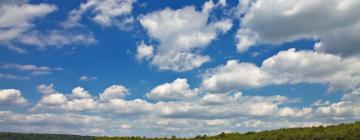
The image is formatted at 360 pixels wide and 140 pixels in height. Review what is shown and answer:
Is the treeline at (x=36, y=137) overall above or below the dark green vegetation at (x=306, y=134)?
above

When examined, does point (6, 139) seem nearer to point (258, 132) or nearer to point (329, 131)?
point (258, 132)

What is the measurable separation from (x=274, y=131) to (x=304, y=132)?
2.91 meters

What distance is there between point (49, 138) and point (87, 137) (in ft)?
12.3

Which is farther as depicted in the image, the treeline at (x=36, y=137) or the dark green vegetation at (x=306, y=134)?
the treeline at (x=36, y=137)

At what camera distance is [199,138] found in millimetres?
31469

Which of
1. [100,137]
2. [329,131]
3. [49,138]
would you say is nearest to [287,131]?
[329,131]

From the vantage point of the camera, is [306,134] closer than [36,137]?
Yes

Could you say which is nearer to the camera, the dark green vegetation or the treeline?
the dark green vegetation

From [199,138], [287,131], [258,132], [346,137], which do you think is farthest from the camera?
[199,138]

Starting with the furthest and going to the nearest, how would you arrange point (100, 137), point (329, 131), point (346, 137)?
point (100, 137) < point (329, 131) < point (346, 137)

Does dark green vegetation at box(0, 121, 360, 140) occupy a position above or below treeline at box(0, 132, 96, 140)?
below

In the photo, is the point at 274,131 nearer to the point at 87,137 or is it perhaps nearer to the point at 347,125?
the point at 347,125

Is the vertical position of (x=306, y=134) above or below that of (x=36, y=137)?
below

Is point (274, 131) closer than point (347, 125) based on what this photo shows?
No
